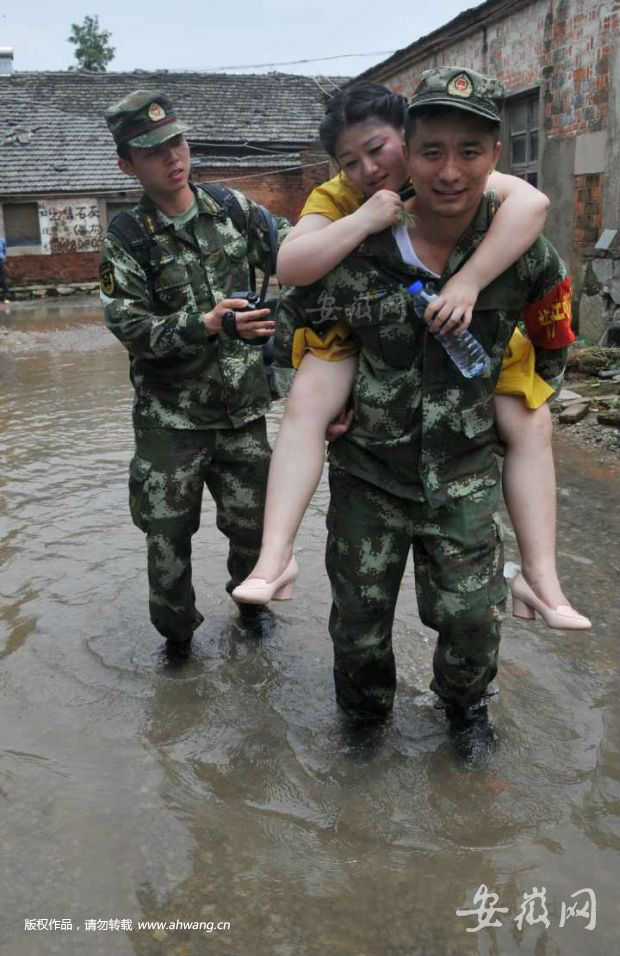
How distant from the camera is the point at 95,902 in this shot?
7.84ft

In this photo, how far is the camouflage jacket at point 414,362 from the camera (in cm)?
249

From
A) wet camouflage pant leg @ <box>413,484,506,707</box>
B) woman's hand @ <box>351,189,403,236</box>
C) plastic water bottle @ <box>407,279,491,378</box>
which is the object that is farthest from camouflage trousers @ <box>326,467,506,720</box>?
woman's hand @ <box>351,189,403,236</box>

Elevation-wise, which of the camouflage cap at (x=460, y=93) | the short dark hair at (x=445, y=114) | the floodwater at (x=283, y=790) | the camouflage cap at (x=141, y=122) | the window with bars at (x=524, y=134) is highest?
the window with bars at (x=524, y=134)

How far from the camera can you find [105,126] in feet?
83.7

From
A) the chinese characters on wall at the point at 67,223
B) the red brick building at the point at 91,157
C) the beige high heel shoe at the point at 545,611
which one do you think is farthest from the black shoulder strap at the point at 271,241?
the chinese characters on wall at the point at 67,223

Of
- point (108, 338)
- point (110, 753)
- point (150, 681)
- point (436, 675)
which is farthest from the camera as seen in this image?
point (108, 338)

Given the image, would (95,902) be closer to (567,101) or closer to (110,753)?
(110,753)

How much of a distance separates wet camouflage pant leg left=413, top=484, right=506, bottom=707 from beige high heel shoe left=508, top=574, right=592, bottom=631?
0.08m

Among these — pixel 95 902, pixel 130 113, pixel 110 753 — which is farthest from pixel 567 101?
pixel 95 902

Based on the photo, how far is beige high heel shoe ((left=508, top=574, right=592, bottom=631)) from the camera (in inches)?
97.0

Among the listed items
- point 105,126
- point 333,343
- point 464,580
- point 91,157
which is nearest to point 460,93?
point 333,343

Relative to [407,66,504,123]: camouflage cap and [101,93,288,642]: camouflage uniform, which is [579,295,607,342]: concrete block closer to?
[101,93,288,642]: camouflage uniform

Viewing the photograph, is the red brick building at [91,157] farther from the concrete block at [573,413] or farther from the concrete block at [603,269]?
the concrete block at [573,413]

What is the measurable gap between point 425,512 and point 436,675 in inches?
23.9
